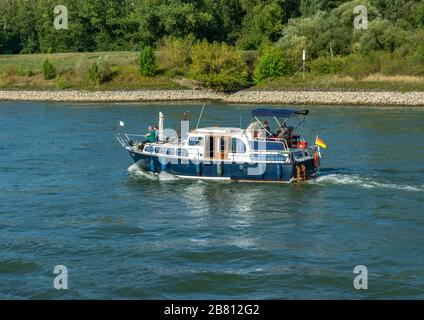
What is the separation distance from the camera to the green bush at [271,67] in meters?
94.7

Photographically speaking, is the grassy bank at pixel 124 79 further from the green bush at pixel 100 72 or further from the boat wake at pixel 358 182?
the boat wake at pixel 358 182

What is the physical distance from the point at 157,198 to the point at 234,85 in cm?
6489

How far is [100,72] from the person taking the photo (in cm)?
9969

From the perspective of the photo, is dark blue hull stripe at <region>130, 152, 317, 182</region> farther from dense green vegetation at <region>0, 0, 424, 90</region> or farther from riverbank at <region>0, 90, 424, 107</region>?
dense green vegetation at <region>0, 0, 424, 90</region>

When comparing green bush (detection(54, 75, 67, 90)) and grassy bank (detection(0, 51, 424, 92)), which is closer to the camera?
grassy bank (detection(0, 51, 424, 92))

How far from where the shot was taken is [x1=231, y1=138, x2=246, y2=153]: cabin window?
34.2 metres

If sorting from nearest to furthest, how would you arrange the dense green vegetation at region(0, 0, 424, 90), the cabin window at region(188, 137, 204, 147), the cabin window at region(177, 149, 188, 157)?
1. the cabin window at region(188, 137, 204, 147)
2. the cabin window at region(177, 149, 188, 157)
3. the dense green vegetation at region(0, 0, 424, 90)

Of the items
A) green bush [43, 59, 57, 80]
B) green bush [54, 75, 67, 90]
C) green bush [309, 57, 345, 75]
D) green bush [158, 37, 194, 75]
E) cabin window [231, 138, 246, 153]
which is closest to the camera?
cabin window [231, 138, 246, 153]

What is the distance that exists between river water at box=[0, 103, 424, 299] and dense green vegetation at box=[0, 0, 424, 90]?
50578 mm

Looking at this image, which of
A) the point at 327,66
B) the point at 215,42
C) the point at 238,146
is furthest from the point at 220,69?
the point at 238,146

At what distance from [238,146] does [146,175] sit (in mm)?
4955

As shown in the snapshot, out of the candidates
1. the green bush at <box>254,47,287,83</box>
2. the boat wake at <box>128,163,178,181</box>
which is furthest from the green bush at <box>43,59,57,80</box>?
the boat wake at <box>128,163,178,181</box>

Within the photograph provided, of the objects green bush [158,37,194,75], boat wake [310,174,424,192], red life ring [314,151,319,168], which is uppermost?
green bush [158,37,194,75]
